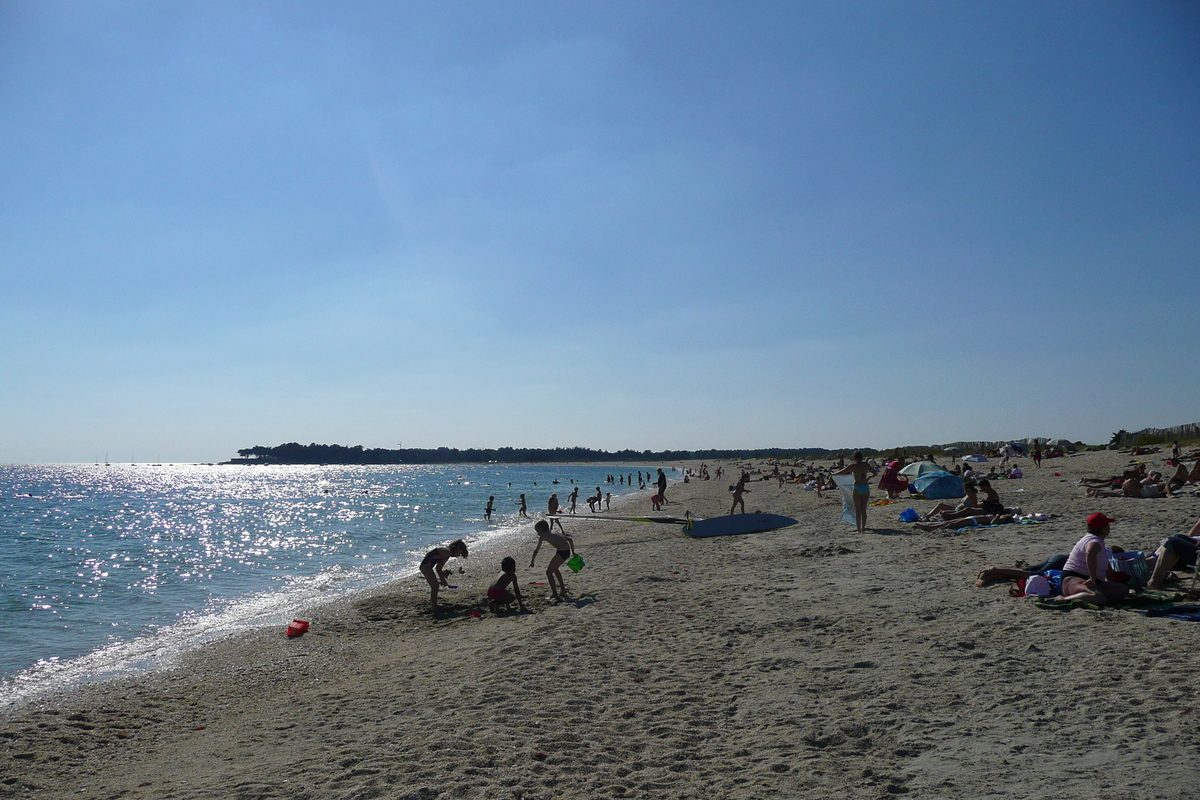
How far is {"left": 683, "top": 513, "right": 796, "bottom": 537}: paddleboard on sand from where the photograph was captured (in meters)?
17.4

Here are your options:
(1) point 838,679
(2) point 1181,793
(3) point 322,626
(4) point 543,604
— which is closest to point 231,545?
(3) point 322,626

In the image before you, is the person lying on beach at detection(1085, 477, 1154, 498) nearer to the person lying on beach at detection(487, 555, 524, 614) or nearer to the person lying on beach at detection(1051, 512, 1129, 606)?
the person lying on beach at detection(1051, 512, 1129, 606)

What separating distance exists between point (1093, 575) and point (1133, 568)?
70cm

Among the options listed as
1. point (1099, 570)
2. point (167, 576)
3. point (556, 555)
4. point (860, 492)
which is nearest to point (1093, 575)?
point (1099, 570)

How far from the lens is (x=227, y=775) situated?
17.3 ft

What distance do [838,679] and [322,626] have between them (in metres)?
8.36

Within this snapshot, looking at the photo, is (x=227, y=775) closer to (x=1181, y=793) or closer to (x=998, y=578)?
(x=1181, y=793)

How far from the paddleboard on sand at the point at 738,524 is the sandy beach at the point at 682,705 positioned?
6702mm

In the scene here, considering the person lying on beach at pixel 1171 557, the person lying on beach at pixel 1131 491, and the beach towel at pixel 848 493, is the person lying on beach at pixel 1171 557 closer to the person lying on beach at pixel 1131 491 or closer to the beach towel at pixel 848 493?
the beach towel at pixel 848 493

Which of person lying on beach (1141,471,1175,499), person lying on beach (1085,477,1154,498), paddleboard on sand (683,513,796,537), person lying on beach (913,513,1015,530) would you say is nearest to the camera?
person lying on beach (913,513,1015,530)

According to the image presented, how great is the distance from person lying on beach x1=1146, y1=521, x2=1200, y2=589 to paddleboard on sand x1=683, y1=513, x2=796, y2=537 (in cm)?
1008

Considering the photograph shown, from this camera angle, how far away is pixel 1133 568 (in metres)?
7.28

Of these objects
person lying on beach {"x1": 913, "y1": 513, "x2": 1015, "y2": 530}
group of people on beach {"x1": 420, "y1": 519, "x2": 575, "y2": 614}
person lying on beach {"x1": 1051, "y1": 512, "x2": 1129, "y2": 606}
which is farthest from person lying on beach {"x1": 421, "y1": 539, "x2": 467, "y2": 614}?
person lying on beach {"x1": 913, "y1": 513, "x2": 1015, "y2": 530}

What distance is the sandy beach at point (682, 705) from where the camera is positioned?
174 inches
